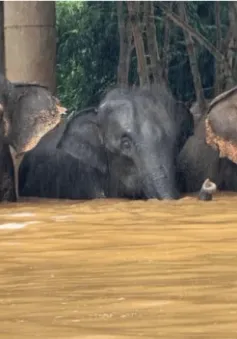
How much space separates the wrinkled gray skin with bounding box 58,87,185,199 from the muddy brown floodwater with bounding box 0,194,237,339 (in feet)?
5.76

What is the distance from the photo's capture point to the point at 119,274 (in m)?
6.18

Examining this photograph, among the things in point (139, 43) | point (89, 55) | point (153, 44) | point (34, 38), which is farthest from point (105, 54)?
point (139, 43)

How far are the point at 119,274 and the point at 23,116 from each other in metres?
6.67

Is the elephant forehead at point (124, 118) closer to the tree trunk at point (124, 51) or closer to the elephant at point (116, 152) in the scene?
the elephant at point (116, 152)

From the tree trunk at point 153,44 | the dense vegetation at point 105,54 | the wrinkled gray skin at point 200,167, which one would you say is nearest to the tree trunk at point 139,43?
the tree trunk at point 153,44

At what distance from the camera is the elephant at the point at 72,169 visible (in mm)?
12883

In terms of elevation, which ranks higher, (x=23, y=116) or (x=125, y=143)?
(x=23, y=116)

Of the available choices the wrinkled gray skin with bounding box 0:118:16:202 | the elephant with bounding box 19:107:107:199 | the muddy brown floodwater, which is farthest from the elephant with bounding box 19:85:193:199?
the muddy brown floodwater

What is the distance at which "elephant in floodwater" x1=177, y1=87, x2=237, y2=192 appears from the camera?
12.3 meters

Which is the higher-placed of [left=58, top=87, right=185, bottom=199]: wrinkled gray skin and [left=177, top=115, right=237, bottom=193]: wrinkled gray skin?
[left=58, top=87, right=185, bottom=199]: wrinkled gray skin

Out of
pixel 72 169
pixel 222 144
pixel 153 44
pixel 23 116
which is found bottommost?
pixel 72 169

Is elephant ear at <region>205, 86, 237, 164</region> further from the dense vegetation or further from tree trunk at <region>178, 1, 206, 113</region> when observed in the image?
the dense vegetation

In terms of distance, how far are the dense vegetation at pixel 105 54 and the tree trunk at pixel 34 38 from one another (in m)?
7.78

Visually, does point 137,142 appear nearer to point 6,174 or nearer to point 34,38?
point 6,174
